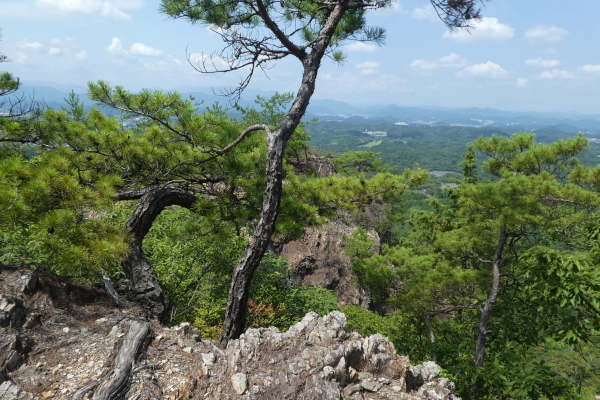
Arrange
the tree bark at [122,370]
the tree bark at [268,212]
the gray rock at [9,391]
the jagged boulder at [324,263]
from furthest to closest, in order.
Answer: the jagged boulder at [324,263] → the tree bark at [268,212] → the tree bark at [122,370] → the gray rock at [9,391]

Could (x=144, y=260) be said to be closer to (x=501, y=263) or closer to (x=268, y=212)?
(x=268, y=212)

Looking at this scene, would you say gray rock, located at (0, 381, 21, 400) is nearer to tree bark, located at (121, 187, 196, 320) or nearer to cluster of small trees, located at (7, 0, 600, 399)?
cluster of small trees, located at (7, 0, 600, 399)

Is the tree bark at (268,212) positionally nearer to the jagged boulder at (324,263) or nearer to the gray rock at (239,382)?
the gray rock at (239,382)

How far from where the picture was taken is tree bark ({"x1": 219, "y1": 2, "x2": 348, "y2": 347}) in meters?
4.34

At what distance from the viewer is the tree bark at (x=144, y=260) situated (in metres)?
4.18

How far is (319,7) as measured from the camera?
17.2 feet

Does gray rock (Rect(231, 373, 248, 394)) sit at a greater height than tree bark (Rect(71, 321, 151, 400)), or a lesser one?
lesser

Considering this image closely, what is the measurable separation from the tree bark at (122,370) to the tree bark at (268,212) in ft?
4.68

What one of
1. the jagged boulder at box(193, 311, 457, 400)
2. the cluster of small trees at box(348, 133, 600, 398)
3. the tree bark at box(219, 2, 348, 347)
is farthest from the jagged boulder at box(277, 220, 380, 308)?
the jagged boulder at box(193, 311, 457, 400)

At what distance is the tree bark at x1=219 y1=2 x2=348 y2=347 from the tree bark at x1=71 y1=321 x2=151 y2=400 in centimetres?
143

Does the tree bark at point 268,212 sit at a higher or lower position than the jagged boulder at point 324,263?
higher

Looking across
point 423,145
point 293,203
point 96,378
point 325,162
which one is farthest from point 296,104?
A: point 423,145

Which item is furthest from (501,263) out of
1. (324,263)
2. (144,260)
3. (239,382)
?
(324,263)

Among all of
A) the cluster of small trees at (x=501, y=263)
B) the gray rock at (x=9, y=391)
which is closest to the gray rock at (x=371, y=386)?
the gray rock at (x=9, y=391)
